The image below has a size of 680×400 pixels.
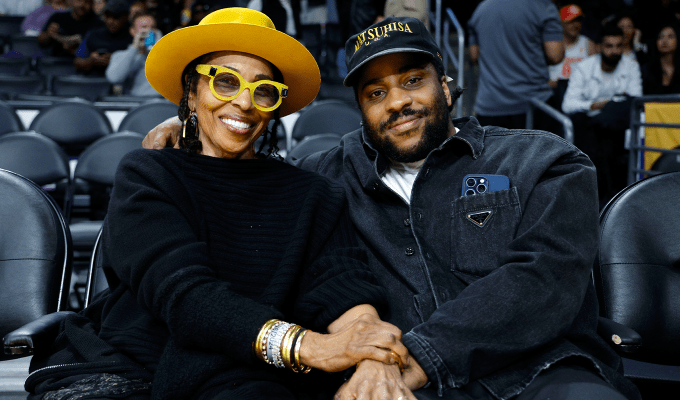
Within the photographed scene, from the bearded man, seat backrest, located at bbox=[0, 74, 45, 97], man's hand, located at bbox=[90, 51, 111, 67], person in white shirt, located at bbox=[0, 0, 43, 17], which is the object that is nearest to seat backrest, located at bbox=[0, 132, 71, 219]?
the bearded man

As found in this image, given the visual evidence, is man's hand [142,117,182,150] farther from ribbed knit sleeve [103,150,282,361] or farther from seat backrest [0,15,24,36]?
seat backrest [0,15,24,36]

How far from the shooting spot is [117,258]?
1764 millimetres

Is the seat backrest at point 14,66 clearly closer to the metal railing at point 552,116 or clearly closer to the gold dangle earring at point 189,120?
the metal railing at point 552,116

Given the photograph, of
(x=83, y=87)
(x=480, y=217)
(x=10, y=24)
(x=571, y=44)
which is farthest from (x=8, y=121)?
(x=10, y=24)

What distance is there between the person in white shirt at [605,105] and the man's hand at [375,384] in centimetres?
441

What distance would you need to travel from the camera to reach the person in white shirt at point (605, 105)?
17.8 ft

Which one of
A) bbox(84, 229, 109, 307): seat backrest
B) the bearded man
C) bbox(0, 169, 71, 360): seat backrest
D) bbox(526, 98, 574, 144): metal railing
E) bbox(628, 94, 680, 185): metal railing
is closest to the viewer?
the bearded man

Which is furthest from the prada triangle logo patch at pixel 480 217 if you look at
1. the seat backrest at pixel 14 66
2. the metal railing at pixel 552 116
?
the seat backrest at pixel 14 66

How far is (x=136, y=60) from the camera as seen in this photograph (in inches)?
258

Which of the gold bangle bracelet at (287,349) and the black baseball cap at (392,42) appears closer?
the gold bangle bracelet at (287,349)

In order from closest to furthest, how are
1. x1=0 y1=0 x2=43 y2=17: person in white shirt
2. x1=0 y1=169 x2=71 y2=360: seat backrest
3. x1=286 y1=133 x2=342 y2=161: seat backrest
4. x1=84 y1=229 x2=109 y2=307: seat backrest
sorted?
x1=0 y1=169 x2=71 y2=360: seat backrest, x1=84 y1=229 x2=109 y2=307: seat backrest, x1=286 y1=133 x2=342 y2=161: seat backrest, x1=0 y1=0 x2=43 y2=17: person in white shirt

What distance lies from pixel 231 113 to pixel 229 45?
0.22 m

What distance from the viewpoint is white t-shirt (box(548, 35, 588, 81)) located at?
21.2 feet

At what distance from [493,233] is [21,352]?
1.45 m
